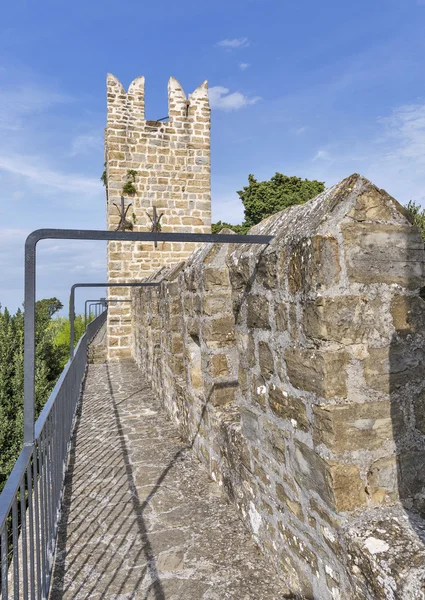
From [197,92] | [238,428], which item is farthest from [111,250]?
[238,428]

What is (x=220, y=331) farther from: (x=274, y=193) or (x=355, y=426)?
(x=274, y=193)

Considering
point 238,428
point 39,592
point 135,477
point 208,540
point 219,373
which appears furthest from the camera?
point 135,477

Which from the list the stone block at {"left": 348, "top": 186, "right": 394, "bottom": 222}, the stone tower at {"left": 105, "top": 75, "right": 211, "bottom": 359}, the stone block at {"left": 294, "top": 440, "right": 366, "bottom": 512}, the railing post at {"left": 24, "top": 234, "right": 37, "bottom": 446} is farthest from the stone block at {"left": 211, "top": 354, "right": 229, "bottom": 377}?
the stone tower at {"left": 105, "top": 75, "right": 211, "bottom": 359}

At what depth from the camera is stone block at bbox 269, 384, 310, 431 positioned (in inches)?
76.2

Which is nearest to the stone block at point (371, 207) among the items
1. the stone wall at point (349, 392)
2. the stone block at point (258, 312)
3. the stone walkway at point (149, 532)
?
the stone wall at point (349, 392)

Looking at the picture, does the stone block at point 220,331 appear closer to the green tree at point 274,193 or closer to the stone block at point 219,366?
the stone block at point 219,366

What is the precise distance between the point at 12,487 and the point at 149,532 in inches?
53.0

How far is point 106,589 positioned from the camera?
7.38ft

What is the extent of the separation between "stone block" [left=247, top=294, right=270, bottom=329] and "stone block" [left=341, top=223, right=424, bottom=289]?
23.6 inches

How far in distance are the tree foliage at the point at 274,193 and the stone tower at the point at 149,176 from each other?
13.1 m

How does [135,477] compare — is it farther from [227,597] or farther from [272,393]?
[272,393]

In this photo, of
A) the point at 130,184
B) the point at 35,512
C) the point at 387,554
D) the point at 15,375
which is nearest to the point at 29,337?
the point at 35,512

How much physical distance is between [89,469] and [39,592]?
1.88 meters

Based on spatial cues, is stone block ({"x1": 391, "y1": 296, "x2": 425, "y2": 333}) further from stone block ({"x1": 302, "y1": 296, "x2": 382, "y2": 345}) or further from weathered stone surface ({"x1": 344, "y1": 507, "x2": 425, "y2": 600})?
weathered stone surface ({"x1": 344, "y1": 507, "x2": 425, "y2": 600})
